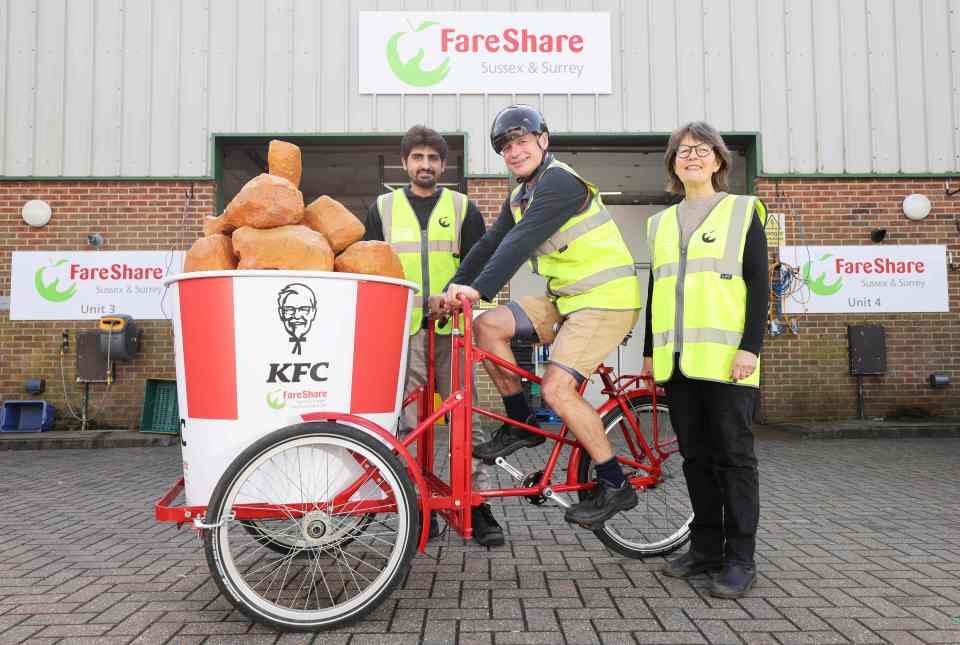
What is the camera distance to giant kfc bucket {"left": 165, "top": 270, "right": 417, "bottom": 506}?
2.63 m

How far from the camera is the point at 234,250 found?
9.30 ft

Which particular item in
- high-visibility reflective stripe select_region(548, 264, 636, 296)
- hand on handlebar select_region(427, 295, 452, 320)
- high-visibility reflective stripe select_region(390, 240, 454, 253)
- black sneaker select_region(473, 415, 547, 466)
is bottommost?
black sneaker select_region(473, 415, 547, 466)

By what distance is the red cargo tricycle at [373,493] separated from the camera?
2.60 m

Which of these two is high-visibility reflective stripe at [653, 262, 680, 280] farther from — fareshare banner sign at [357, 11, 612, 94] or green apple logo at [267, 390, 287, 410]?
fareshare banner sign at [357, 11, 612, 94]

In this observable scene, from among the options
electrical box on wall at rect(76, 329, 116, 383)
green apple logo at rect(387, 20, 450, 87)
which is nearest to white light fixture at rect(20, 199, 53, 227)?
electrical box on wall at rect(76, 329, 116, 383)

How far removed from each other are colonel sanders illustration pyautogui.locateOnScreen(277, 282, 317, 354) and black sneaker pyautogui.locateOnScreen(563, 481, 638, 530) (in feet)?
4.81

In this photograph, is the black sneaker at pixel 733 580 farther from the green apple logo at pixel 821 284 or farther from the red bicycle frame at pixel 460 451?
the green apple logo at pixel 821 284

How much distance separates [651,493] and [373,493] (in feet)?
4.97

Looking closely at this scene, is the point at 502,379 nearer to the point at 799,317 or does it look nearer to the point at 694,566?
the point at 694,566

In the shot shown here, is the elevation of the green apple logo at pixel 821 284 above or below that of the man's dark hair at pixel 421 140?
below

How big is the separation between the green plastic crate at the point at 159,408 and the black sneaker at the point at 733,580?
304 inches

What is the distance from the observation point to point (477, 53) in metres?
9.44

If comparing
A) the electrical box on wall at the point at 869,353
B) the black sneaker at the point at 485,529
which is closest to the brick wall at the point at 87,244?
the black sneaker at the point at 485,529

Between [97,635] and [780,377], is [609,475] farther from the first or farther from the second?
[780,377]
